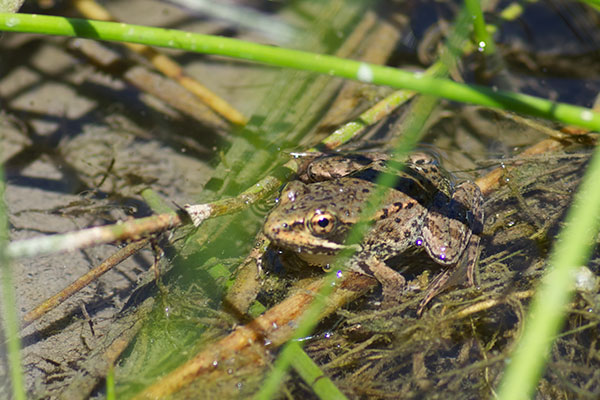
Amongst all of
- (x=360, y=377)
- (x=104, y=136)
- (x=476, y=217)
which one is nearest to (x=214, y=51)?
(x=360, y=377)

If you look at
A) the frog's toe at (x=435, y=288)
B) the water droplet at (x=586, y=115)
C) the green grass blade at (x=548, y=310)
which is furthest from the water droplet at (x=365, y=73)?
the frog's toe at (x=435, y=288)

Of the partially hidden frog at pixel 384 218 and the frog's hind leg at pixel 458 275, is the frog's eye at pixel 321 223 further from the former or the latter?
the frog's hind leg at pixel 458 275

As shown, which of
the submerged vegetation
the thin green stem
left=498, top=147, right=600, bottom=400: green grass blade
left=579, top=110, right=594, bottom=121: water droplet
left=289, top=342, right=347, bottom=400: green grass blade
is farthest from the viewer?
the thin green stem

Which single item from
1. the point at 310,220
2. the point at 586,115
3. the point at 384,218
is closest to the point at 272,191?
the point at 310,220

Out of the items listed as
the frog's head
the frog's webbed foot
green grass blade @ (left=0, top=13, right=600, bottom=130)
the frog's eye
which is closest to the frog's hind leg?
the frog's webbed foot

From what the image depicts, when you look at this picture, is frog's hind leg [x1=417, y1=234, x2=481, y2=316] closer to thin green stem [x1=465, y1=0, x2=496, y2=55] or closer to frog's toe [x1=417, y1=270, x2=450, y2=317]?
frog's toe [x1=417, y1=270, x2=450, y2=317]

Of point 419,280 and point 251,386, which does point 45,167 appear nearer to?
point 251,386
